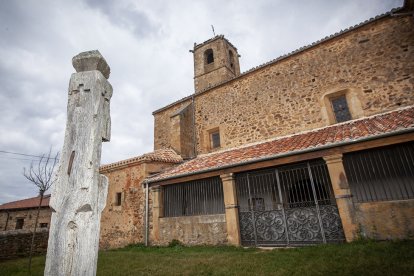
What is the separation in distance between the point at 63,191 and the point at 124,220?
9.65 m

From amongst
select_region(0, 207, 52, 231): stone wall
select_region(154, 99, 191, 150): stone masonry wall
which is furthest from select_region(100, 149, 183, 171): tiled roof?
select_region(0, 207, 52, 231): stone wall

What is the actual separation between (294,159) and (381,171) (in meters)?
3.17

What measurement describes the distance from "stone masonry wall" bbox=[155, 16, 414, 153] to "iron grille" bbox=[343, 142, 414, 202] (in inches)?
91.9

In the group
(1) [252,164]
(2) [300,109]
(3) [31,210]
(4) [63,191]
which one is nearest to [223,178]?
(1) [252,164]

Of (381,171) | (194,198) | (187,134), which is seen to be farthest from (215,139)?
(381,171)

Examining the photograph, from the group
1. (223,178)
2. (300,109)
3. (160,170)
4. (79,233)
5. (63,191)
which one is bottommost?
(79,233)

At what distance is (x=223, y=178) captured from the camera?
8164 millimetres

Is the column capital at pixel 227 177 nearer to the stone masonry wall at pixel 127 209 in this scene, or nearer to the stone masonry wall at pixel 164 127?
the stone masonry wall at pixel 127 209

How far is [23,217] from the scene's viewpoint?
1805cm

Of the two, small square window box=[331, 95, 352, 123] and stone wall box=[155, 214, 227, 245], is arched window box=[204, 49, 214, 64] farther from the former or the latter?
stone wall box=[155, 214, 227, 245]

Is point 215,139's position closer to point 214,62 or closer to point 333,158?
point 333,158

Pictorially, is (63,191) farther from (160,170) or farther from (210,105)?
(210,105)

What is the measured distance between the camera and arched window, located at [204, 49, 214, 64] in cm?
1873

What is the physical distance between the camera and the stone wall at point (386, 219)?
558 centimetres
